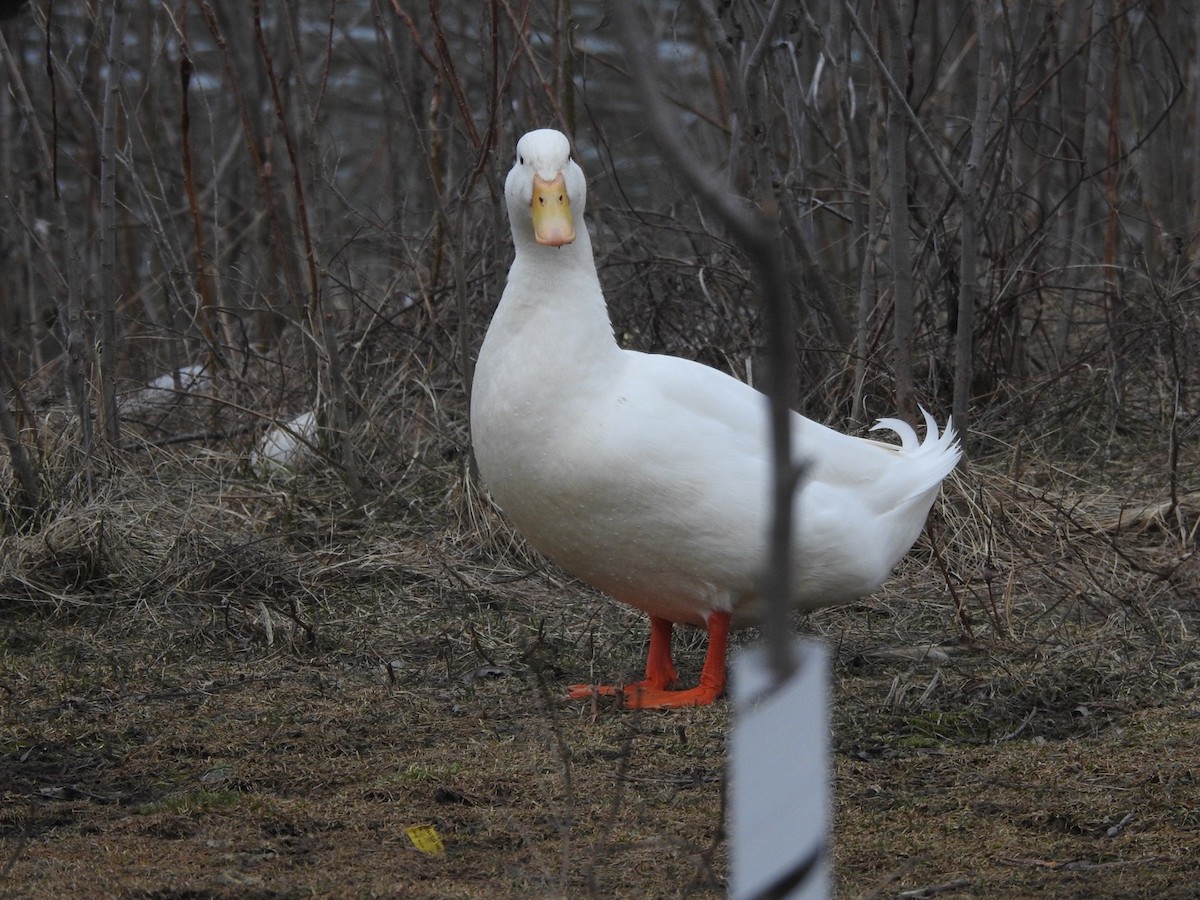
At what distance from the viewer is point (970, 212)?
4.47 metres

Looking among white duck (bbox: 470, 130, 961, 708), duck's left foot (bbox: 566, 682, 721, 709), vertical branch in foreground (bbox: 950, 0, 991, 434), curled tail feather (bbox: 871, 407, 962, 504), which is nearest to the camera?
white duck (bbox: 470, 130, 961, 708)

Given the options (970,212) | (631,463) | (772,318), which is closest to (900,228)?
(970,212)

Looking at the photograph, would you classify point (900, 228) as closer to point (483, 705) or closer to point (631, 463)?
point (631, 463)

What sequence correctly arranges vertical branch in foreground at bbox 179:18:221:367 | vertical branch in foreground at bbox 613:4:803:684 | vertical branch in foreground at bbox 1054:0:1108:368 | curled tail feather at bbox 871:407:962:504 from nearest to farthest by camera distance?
vertical branch in foreground at bbox 613:4:803:684
curled tail feather at bbox 871:407:962:504
vertical branch in foreground at bbox 179:18:221:367
vertical branch in foreground at bbox 1054:0:1108:368

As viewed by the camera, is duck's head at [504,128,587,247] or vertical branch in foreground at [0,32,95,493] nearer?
duck's head at [504,128,587,247]

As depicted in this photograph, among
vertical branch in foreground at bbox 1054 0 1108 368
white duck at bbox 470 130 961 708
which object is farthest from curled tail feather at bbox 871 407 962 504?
vertical branch in foreground at bbox 1054 0 1108 368

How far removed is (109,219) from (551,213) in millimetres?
2082

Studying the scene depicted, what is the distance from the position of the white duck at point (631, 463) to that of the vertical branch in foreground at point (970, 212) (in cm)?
114

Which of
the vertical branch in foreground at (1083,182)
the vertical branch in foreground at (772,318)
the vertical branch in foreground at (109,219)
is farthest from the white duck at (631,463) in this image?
the vertical branch in foreground at (1083,182)

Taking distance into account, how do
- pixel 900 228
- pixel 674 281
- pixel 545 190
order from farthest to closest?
pixel 674 281 < pixel 900 228 < pixel 545 190

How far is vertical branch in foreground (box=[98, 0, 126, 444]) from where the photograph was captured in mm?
4621

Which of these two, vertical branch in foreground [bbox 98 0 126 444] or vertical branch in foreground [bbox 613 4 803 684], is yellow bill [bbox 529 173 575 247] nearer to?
vertical branch in foreground [bbox 98 0 126 444]

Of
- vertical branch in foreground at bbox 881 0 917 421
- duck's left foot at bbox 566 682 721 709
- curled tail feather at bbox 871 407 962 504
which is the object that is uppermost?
vertical branch in foreground at bbox 881 0 917 421

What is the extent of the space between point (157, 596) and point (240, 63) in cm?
455
